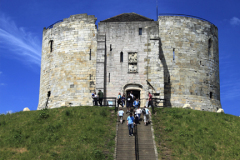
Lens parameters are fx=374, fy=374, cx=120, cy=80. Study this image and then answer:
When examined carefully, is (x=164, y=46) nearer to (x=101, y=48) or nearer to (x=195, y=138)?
(x=101, y=48)

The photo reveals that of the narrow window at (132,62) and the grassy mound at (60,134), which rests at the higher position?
the narrow window at (132,62)

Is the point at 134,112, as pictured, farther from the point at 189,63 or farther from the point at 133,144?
the point at 189,63

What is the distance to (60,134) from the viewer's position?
2225 centimetres

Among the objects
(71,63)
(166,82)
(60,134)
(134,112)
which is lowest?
(60,134)

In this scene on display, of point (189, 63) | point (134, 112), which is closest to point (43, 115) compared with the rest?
point (134, 112)

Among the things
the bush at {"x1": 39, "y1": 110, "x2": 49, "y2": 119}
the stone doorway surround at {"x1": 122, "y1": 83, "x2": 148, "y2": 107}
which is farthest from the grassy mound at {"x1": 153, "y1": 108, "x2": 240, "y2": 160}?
the bush at {"x1": 39, "y1": 110, "x2": 49, "y2": 119}

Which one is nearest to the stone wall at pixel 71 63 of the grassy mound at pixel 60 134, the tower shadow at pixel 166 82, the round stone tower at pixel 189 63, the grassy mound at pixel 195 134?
the tower shadow at pixel 166 82

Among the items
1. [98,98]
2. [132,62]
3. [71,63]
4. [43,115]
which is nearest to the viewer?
[43,115]

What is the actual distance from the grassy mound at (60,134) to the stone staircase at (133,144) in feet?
1.43

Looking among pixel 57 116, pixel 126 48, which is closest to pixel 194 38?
pixel 126 48

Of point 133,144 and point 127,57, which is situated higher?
point 127,57

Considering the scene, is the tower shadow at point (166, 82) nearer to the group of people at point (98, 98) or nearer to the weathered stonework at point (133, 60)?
the weathered stonework at point (133, 60)

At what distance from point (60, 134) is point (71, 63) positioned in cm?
1226

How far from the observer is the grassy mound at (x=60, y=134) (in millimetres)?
20031
